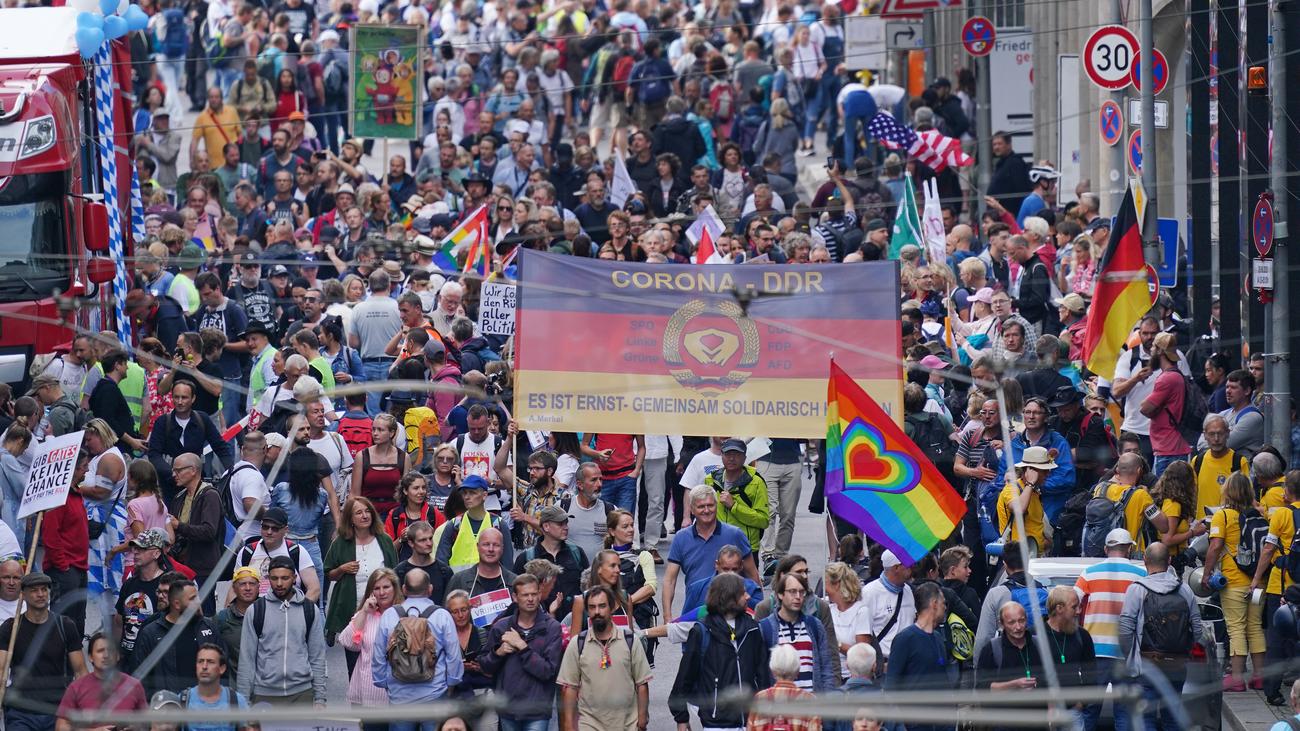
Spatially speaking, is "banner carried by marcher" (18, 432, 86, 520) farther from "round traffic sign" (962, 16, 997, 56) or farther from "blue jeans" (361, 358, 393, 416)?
"round traffic sign" (962, 16, 997, 56)

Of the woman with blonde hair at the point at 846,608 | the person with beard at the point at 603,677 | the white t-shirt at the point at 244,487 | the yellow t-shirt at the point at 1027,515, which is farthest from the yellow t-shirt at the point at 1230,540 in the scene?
the white t-shirt at the point at 244,487

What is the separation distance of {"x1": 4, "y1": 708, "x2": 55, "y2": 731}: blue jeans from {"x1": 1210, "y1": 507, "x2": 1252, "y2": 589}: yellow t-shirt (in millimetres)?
7250

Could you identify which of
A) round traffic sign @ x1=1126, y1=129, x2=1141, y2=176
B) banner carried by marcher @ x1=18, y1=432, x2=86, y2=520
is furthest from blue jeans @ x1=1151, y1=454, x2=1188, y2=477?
banner carried by marcher @ x1=18, y1=432, x2=86, y2=520

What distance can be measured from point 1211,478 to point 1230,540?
1123 millimetres

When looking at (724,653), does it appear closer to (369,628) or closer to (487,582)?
(487,582)

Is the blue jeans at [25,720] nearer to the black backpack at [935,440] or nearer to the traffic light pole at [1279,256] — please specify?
the black backpack at [935,440]

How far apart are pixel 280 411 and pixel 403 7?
74.0 feet

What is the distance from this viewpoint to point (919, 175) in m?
29.1

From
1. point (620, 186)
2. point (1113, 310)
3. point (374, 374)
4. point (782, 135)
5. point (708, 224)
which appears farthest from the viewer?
point (782, 135)

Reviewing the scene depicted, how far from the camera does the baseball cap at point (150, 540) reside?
1511cm

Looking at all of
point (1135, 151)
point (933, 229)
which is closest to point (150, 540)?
point (933, 229)

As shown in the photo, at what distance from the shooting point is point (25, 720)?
46.0 ft

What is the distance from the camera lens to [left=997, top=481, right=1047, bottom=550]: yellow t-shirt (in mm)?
16031

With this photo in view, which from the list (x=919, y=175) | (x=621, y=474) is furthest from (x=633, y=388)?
(x=919, y=175)
